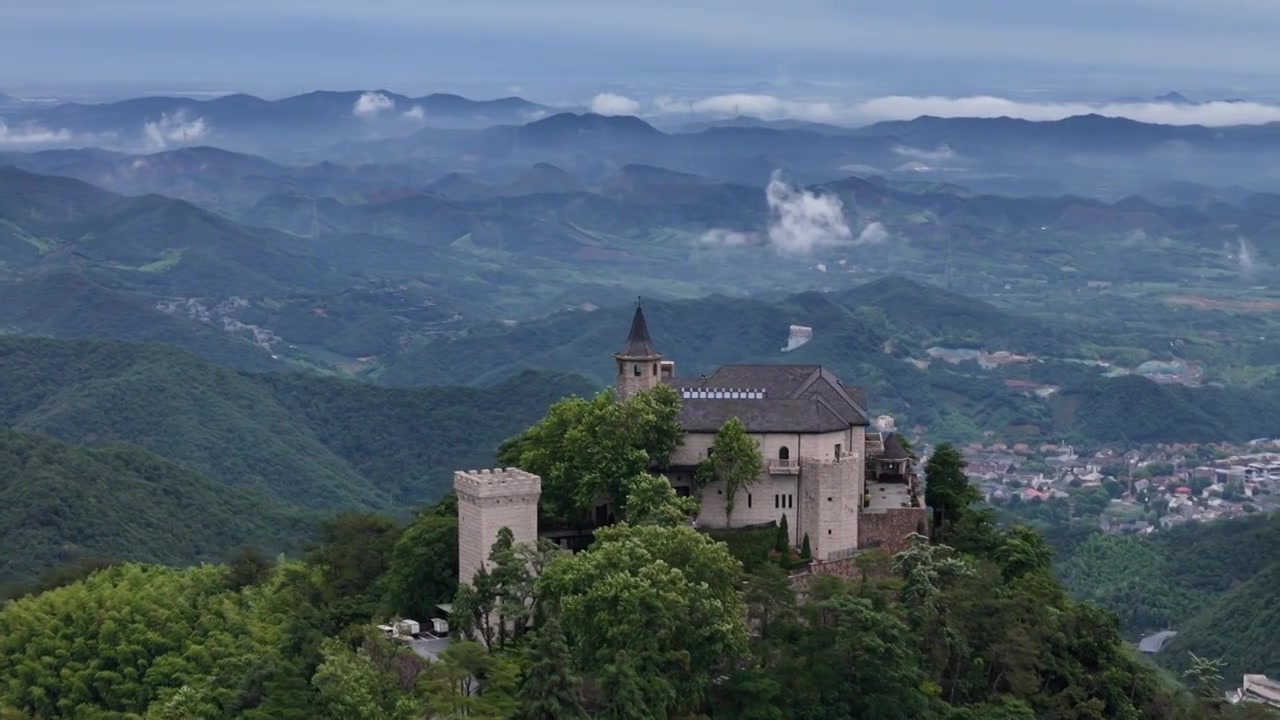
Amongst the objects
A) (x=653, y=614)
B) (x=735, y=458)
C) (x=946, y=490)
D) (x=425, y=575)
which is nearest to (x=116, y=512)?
(x=425, y=575)

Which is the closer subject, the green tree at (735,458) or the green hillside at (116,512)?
the green tree at (735,458)

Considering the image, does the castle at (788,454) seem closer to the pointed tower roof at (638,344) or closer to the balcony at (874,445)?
the pointed tower roof at (638,344)

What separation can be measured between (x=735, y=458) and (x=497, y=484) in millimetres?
8423

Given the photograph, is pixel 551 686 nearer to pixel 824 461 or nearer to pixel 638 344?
pixel 824 461

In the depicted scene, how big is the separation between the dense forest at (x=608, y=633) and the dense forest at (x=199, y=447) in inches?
1307

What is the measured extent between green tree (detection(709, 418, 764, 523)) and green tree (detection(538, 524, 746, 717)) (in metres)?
6.19

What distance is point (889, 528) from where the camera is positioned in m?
66.2

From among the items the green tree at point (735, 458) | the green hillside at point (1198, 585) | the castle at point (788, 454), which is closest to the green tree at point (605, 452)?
the castle at point (788, 454)

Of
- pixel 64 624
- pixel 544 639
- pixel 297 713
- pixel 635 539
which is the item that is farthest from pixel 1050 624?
pixel 64 624

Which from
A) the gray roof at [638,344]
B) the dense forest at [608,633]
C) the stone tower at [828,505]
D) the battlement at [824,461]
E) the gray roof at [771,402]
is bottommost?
the dense forest at [608,633]

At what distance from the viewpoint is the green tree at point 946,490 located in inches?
2832

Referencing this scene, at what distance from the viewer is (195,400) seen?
159 m

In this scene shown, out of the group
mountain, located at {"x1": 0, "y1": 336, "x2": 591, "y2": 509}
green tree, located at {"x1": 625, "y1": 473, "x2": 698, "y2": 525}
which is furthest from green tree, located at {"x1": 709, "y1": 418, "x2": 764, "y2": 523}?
mountain, located at {"x1": 0, "y1": 336, "x2": 591, "y2": 509}

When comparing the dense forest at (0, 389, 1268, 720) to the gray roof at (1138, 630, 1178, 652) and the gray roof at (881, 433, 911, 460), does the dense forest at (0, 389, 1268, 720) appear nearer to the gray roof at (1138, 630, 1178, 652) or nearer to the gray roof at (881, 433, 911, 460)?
the gray roof at (881, 433, 911, 460)
